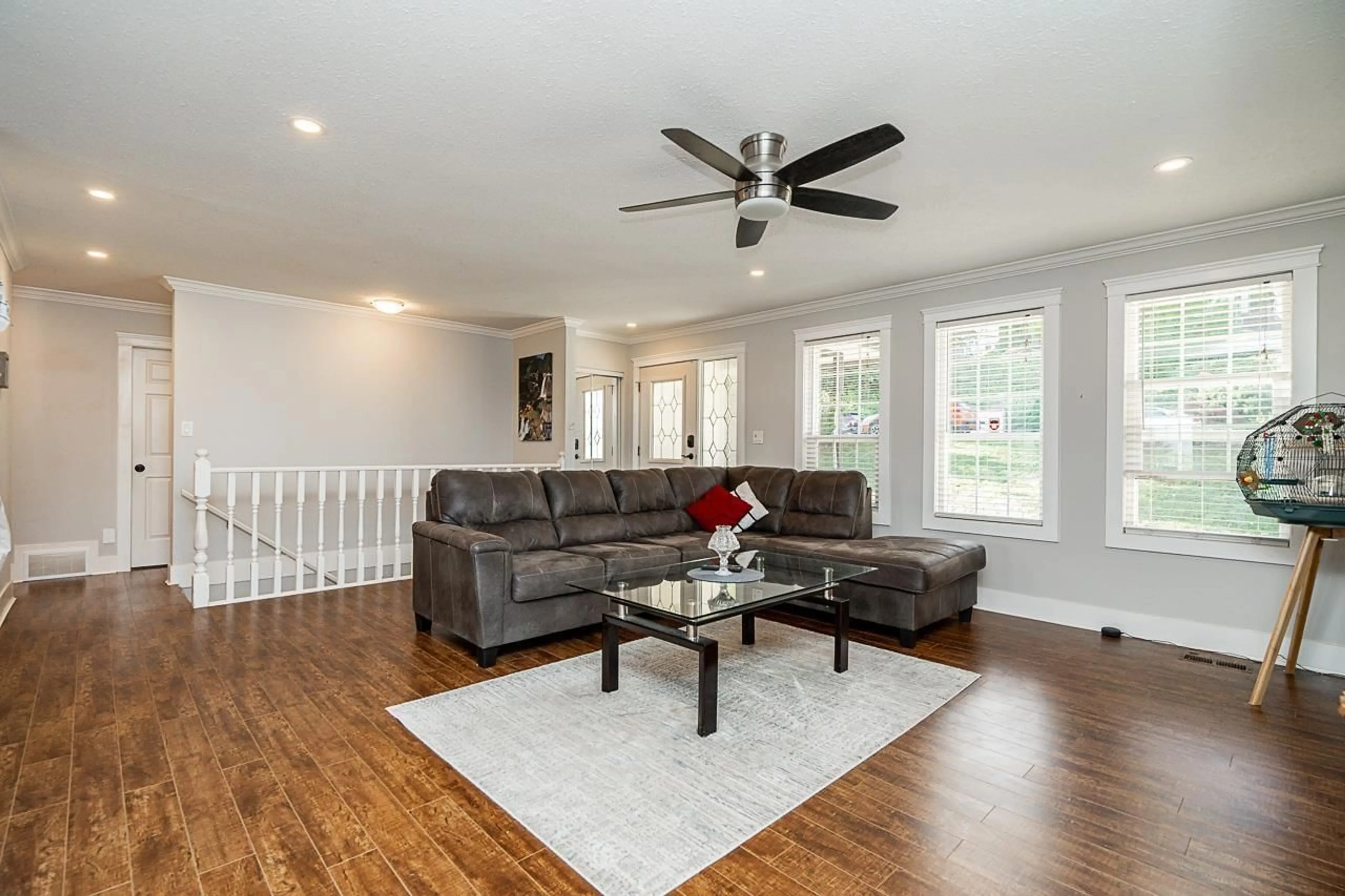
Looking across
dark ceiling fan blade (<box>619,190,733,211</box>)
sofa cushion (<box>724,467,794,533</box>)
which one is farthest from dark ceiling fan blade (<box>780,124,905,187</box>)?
sofa cushion (<box>724,467,794,533</box>)

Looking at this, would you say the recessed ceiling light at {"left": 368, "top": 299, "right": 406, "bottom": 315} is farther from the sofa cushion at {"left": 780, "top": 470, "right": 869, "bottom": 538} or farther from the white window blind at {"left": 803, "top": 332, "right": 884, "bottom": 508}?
the sofa cushion at {"left": 780, "top": 470, "right": 869, "bottom": 538}

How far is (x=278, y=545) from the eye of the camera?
15.2 feet

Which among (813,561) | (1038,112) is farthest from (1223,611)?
(1038,112)

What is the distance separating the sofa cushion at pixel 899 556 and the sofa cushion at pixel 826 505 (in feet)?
0.52

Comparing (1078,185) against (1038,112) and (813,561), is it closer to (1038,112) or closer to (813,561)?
(1038,112)

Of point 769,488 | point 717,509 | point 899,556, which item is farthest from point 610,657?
point 769,488

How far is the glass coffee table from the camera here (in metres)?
2.55

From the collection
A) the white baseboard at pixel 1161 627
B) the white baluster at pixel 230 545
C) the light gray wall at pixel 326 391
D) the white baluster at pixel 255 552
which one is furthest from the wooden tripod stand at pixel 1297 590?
the light gray wall at pixel 326 391

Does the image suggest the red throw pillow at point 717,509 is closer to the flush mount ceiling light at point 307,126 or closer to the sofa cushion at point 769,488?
the sofa cushion at point 769,488

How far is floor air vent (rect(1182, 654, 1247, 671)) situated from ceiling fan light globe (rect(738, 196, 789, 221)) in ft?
11.0

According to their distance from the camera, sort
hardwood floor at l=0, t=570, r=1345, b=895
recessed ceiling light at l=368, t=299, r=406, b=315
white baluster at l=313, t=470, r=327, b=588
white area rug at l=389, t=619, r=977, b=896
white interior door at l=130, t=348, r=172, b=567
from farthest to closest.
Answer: white interior door at l=130, t=348, r=172, b=567, recessed ceiling light at l=368, t=299, r=406, b=315, white baluster at l=313, t=470, r=327, b=588, white area rug at l=389, t=619, r=977, b=896, hardwood floor at l=0, t=570, r=1345, b=895

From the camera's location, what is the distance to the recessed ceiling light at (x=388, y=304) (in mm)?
5566

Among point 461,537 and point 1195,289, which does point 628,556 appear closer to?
point 461,537

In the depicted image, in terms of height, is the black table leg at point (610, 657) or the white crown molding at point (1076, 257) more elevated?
A: the white crown molding at point (1076, 257)
